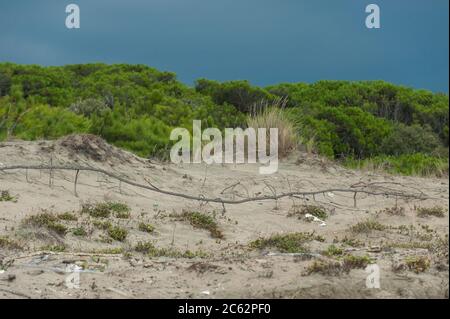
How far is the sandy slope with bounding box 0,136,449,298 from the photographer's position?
5.41 metres

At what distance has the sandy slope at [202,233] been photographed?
213 inches

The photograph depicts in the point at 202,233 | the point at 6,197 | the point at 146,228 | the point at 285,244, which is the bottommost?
the point at 202,233

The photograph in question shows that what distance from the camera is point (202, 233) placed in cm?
945

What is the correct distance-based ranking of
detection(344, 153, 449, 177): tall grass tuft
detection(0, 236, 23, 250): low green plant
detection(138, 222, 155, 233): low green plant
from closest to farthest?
detection(0, 236, 23, 250): low green plant → detection(138, 222, 155, 233): low green plant → detection(344, 153, 449, 177): tall grass tuft

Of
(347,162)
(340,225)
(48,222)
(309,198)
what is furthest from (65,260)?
(347,162)

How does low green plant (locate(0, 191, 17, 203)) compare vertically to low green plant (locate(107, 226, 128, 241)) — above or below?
above

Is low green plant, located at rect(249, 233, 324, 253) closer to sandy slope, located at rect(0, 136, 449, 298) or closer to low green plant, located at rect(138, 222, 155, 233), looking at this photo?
sandy slope, located at rect(0, 136, 449, 298)

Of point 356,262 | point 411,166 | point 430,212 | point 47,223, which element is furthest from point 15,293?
point 411,166

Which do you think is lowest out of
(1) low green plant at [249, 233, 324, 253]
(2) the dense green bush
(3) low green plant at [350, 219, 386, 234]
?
(3) low green plant at [350, 219, 386, 234]

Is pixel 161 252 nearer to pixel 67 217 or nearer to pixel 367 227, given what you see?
pixel 67 217

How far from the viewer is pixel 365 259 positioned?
5691 mm

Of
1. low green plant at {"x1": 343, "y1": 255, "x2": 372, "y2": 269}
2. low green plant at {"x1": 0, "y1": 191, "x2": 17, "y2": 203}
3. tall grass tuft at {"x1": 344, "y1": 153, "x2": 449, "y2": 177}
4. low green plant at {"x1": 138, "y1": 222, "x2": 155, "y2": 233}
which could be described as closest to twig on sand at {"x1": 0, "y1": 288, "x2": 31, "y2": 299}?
low green plant at {"x1": 343, "y1": 255, "x2": 372, "y2": 269}

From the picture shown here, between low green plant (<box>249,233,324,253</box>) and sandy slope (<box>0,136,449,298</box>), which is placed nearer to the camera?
sandy slope (<box>0,136,449,298</box>)

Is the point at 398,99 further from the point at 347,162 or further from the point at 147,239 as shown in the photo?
the point at 147,239
